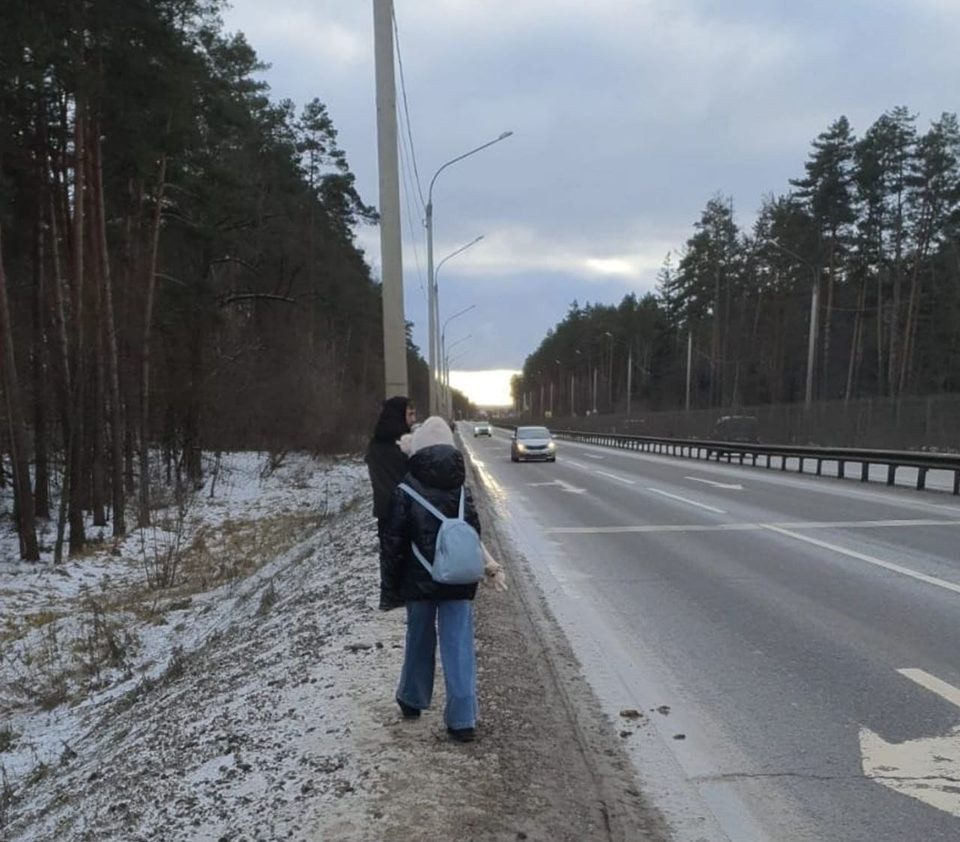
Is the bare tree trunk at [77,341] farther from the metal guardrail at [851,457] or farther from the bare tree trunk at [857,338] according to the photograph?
the bare tree trunk at [857,338]

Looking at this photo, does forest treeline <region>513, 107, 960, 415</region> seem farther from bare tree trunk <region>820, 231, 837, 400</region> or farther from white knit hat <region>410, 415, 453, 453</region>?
white knit hat <region>410, 415, 453, 453</region>

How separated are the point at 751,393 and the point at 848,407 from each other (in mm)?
43234

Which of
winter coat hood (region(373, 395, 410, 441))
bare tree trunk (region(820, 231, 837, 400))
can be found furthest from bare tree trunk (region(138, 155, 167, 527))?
bare tree trunk (region(820, 231, 837, 400))

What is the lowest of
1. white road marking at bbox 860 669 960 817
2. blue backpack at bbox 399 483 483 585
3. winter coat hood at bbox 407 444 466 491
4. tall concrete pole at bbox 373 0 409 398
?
white road marking at bbox 860 669 960 817

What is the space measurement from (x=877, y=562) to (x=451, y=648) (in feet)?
25.3

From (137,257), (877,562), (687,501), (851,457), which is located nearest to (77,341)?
(137,257)

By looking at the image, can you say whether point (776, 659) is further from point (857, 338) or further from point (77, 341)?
point (857, 338)

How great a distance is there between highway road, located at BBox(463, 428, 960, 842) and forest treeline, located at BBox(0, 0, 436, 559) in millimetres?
10836

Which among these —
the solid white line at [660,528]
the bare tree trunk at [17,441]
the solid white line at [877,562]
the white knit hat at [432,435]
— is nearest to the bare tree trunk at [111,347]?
the bare tree trunk at [17,441]

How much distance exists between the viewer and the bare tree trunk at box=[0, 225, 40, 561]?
15.7 m

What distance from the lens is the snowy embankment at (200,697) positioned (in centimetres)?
391

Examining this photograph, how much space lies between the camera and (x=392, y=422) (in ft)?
20.0

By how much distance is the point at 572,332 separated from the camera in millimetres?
143500

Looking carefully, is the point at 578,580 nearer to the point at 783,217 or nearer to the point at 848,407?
the point at 848,407
